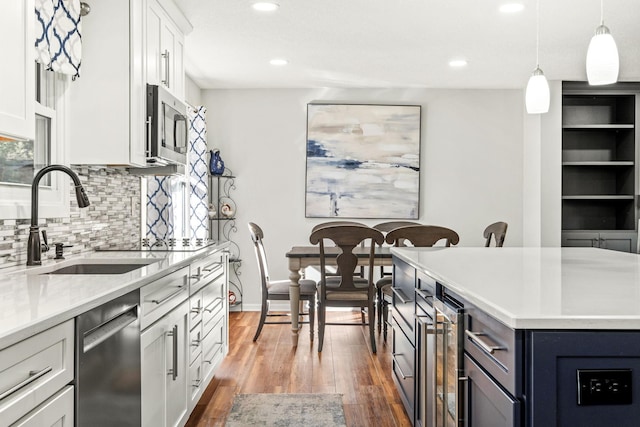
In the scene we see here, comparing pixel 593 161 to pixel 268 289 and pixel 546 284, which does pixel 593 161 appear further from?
pixel 546 284

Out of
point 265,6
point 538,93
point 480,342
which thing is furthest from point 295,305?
point 480,342

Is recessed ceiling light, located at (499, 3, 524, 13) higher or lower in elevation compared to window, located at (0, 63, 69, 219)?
higher

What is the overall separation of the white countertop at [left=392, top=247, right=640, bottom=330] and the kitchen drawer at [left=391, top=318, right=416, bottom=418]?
44 cm

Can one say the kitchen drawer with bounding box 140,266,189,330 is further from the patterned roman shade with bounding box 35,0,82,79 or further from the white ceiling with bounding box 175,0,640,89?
the white ceiling with bounding box 175,0,640,89

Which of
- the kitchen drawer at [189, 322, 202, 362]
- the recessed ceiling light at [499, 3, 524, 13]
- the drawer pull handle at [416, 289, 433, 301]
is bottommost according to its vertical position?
the kitchen drawer at [189, 322, 202, 362]

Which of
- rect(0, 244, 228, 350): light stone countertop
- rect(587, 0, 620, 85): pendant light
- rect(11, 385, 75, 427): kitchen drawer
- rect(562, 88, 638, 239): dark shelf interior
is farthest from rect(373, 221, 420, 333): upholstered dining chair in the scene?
rect(11, 385, 75, 427): kitchen drawer

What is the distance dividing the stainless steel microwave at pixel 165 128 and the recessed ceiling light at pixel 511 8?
2.09 metres

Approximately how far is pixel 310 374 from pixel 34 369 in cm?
267

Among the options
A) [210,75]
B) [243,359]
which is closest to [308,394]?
[243,359]

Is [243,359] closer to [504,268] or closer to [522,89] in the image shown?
[504,268]

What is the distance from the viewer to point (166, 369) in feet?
7.64

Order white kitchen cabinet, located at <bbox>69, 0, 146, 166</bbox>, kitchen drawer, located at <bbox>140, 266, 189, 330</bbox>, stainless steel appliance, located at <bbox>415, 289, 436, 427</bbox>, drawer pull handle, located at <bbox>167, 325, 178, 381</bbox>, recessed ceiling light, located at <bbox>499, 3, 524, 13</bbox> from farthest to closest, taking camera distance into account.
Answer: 1. recessed ceiling light, located at <bbox>499, 3, 524, 13</bbox>
2. white kitchen cabinet, located at <bbox>69, 0, 146, 166</bbox>
3. drawer pull handle, located at <bbox>167, 325, 178, 381</bbox>
4. stainless steel appliance, located at <bbox>415, 289, 436, 427</bbox>
5. kitchen drawer, located at <bbox>140, 266, 189, 330</bbox>

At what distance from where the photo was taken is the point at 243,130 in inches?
234

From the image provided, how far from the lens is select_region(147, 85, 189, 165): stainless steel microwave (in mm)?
2945
